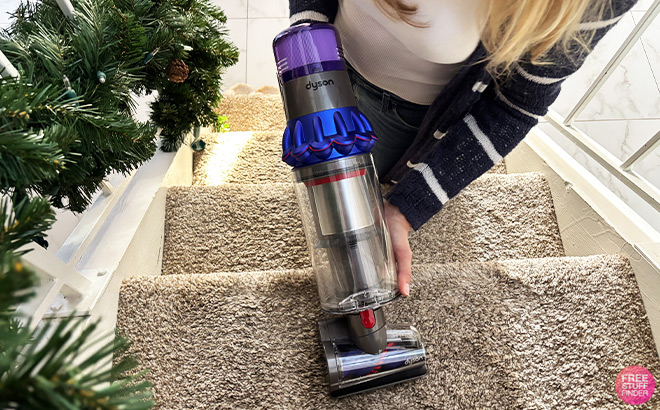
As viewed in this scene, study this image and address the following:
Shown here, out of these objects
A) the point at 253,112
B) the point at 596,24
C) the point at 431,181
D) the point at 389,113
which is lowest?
the point at 431,181

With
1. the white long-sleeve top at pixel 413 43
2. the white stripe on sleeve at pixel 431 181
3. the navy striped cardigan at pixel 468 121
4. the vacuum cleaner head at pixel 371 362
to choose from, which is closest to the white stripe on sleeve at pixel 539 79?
the navy striped cardigan at pixel 468 121

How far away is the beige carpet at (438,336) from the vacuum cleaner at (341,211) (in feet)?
0.19

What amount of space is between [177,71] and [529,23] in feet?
2.58

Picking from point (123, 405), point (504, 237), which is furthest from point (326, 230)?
point (504, 237)

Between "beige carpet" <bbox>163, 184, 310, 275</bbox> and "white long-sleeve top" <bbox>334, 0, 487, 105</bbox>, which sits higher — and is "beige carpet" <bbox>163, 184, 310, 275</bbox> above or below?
below

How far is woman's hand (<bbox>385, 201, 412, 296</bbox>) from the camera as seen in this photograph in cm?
77

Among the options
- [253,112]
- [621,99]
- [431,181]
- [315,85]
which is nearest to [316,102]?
[315,85]

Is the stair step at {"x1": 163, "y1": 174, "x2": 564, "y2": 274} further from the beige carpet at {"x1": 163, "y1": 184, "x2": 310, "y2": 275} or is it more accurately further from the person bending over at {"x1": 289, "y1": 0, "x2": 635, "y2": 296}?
the person bending over at {"x1": 289, "y1": 0, "x2": 635, "y2": 296}

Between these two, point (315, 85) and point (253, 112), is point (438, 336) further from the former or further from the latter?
point (253, 112)

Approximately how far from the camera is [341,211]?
69 centimetres

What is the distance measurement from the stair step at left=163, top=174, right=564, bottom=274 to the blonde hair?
57cm

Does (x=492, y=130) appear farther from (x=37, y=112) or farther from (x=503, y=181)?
(x=37, y=112)

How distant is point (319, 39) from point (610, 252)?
0.82 m

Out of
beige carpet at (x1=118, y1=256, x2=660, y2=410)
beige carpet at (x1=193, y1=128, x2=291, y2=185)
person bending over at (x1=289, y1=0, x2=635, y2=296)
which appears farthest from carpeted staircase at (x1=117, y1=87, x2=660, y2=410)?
beige carpet at (x1=193, y1=128, x2=291, y2=185)
